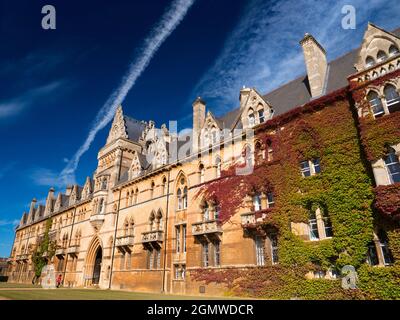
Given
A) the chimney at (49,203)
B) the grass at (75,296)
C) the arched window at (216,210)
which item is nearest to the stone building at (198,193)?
the arched window at (216,210)

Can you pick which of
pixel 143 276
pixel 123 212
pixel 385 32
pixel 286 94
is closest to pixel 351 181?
pixel 385 32

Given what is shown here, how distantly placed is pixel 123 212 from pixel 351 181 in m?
28.4

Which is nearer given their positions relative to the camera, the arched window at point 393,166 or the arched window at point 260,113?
the arched window at point 393,166

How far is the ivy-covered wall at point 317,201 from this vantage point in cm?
1653

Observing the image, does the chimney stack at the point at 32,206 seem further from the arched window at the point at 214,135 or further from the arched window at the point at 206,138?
the arched window at the point at 214,135

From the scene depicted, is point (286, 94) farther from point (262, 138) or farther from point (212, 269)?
point (212, 269)

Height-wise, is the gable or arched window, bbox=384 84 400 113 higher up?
the gable

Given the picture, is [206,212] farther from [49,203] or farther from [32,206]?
[32,206]

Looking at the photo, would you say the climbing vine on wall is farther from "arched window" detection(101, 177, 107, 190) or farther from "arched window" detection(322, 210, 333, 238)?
"arched window" detection(322, 210, 333, 238)

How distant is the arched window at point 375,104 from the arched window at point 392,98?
39 centimetres

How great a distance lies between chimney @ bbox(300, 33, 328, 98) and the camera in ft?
75.3

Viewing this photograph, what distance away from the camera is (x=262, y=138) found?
23938 millimetres

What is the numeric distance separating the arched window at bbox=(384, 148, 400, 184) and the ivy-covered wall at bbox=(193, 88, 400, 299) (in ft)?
3.62

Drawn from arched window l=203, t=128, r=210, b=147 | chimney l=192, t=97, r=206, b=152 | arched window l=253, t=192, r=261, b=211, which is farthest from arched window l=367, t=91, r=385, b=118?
chimney l=192, t=97, r=206, b=152
